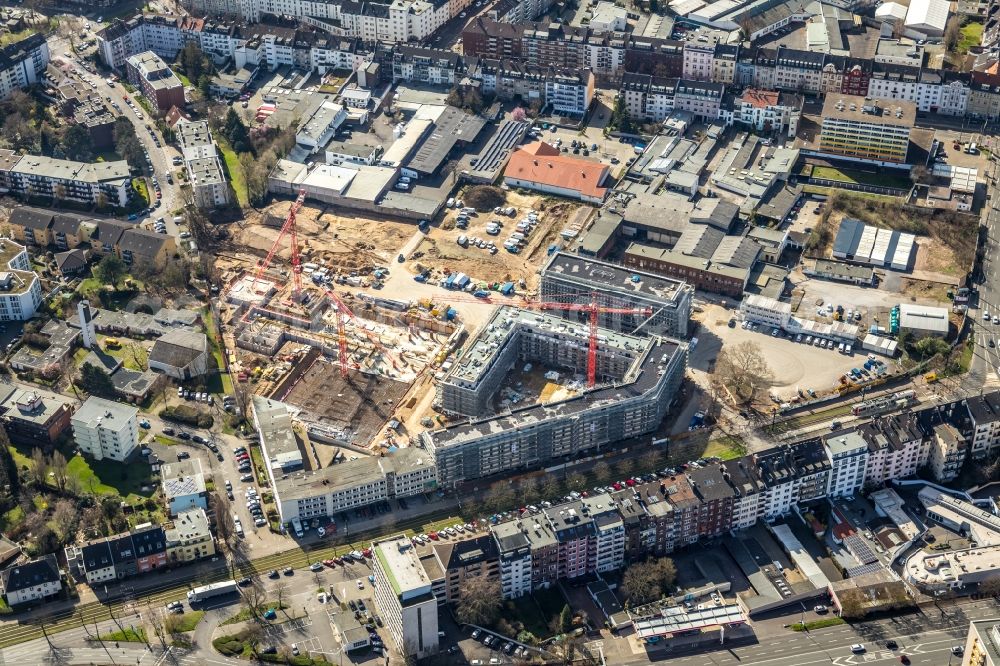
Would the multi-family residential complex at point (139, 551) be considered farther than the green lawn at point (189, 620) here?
Yes

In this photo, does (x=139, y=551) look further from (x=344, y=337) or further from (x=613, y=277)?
(x=613, y=277)

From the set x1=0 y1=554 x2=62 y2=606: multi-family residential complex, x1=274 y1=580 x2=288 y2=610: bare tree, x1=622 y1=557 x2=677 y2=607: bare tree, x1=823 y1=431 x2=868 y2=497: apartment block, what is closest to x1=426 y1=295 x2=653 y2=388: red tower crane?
x1=823 y1=431 x2=868 y2=497: apartment block

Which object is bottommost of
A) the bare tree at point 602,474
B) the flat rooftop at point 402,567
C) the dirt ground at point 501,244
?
the bare tree at point 602,474

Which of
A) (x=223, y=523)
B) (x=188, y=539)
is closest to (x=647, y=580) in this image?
(x=223, y=523)

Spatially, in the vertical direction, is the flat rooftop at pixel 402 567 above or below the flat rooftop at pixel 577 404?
below

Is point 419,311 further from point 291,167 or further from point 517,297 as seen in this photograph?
point 291,167

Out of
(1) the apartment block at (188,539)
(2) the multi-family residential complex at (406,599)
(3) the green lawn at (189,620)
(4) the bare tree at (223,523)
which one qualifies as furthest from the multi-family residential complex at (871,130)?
(3) the green lawn at (189,620)

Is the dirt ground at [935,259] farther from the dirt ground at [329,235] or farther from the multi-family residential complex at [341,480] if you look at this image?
the multi-family residential complex at [341,480]
